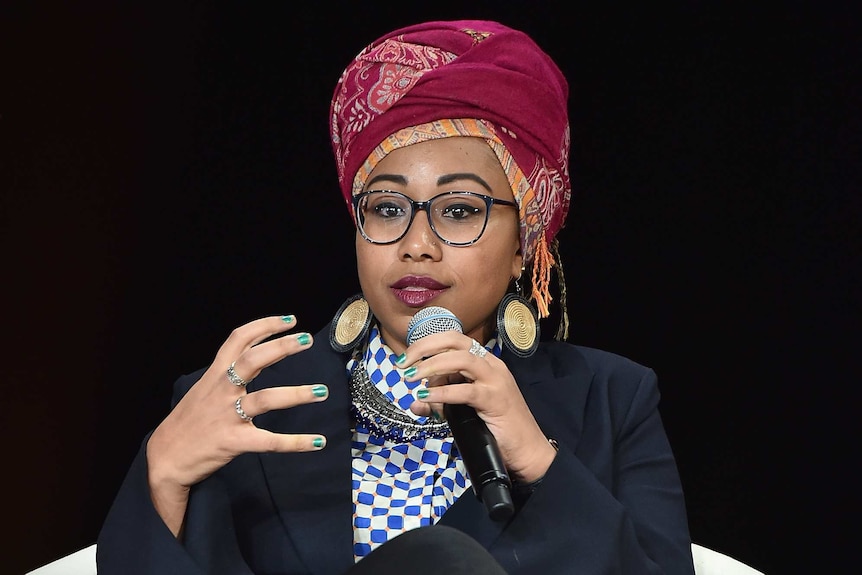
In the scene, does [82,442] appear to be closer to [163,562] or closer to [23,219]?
[23,219]

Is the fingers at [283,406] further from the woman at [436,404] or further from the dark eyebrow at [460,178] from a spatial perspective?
the dark eyebrow at [460,178]

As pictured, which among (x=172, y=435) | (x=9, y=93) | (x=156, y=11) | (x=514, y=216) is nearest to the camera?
(x=172, y=435)

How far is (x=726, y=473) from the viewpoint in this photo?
262cm

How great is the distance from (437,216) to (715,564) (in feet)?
2.92

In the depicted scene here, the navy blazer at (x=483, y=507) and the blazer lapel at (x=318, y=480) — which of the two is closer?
the navy blazer at (x=483, y=507)

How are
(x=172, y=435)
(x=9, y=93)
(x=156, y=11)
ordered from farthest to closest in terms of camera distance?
(x=156, y=11)
(x=9, y=93)
(x=172, y=435)

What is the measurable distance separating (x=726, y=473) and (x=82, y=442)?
5.33 ft

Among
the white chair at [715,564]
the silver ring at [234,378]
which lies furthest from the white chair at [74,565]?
the white chair at [715,564]

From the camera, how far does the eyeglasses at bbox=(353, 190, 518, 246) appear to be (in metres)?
1.81

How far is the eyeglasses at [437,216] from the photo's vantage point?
181 cm

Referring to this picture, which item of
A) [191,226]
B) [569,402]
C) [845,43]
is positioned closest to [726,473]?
[569,402]

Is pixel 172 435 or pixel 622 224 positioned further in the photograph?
pixel 622 224

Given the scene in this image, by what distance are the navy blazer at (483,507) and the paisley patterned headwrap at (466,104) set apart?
0.21 meters

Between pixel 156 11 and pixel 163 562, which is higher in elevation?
pixel 156 11
